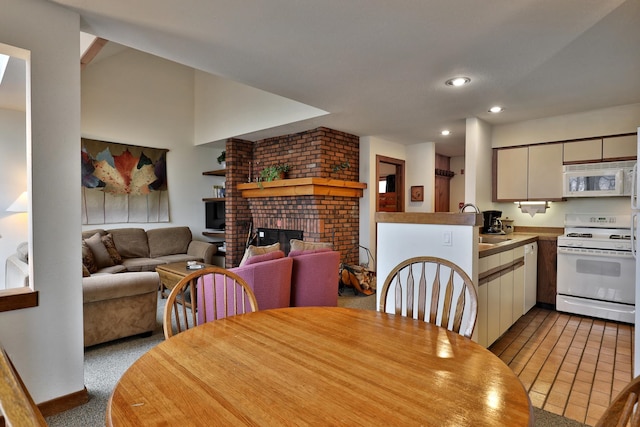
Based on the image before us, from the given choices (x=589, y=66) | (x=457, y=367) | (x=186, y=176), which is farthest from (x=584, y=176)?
(x=186, y=176)

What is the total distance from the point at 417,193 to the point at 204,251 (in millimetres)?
3731

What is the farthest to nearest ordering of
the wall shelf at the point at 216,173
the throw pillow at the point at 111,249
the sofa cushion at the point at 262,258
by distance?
1. the wall shelf at the point at 216,173
2. the throw pillow at the point at 111,249
3. the sofa cushion at the point at 262,258

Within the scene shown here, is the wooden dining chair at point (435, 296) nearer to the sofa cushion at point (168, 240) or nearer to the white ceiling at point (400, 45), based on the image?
the white ceiling at point (400, 45)

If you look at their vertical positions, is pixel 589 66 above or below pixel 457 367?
above

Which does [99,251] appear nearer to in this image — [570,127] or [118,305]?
[118,305]

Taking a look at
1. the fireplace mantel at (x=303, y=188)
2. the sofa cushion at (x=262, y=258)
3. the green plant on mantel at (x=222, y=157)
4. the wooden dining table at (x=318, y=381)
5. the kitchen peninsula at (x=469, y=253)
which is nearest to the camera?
the wooden dining table at (x=318, y=381)

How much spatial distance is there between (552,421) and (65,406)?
2816 mm

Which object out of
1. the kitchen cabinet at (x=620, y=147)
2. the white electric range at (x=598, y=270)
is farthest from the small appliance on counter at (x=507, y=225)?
the kitchen cabinet at (x=620, y=147)

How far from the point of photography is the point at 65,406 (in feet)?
6.46

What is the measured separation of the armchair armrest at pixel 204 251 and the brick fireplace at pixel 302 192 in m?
0.27

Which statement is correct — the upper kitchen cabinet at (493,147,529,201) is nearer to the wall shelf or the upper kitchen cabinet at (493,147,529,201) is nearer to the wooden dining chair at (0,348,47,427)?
the wall shelf

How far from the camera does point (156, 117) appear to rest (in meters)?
5.79

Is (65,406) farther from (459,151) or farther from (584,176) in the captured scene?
(459,151)

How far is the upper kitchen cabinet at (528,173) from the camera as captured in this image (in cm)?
410
